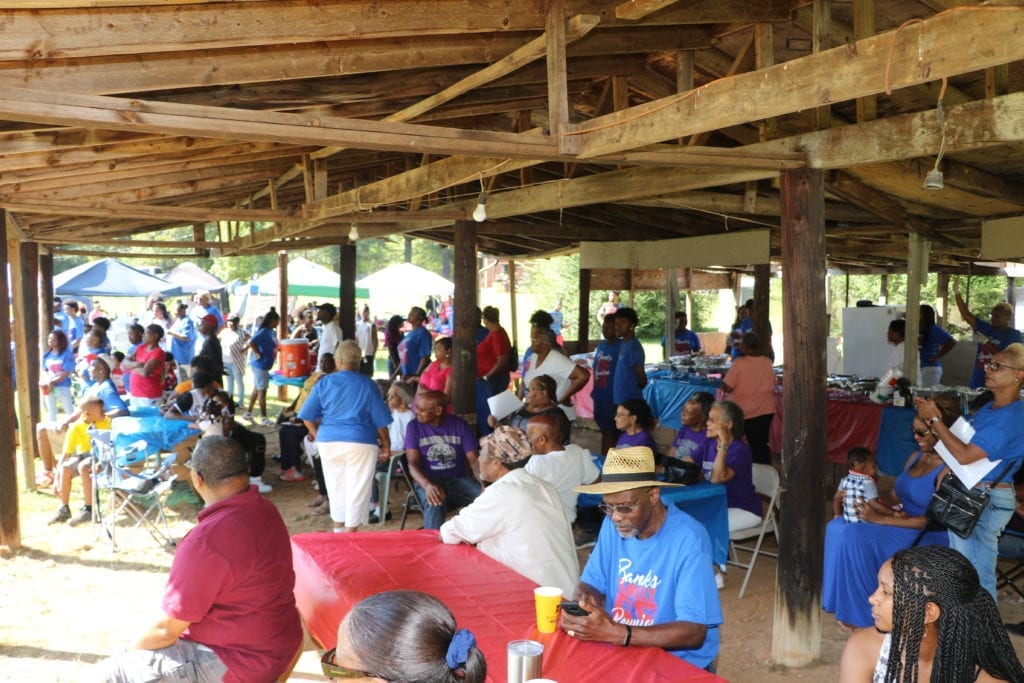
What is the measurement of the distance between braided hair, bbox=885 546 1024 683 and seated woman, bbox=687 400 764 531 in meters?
3.03

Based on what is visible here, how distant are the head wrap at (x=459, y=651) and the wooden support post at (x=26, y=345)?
25.9ft

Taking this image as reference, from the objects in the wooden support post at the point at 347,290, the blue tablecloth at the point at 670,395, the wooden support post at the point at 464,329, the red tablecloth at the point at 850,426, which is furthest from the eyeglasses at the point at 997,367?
the wooden support post at the point at 347,290

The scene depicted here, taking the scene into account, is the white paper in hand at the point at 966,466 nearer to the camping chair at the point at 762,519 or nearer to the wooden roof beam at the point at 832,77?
the camping chair at the point at 762,519

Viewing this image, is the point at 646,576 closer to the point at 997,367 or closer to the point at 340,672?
the point at 340,672

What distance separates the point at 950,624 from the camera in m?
2.18

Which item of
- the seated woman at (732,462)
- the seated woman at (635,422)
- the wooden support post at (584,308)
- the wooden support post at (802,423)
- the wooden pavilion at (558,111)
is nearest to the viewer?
the wooden pavilion at (558,111)

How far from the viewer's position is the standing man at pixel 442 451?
18.8 ft

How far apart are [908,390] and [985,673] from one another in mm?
6142

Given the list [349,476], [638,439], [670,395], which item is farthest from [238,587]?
[670,395]

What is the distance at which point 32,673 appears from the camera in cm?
449

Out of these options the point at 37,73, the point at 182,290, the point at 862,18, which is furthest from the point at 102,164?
the point at 182,290

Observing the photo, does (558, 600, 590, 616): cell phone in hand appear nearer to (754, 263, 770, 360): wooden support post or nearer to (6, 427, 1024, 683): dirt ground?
(6, 427, 1024, 683): dirt ground

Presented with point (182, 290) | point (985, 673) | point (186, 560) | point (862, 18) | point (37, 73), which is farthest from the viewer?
point (182, 290)

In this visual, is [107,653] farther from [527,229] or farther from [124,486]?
[527,229]
